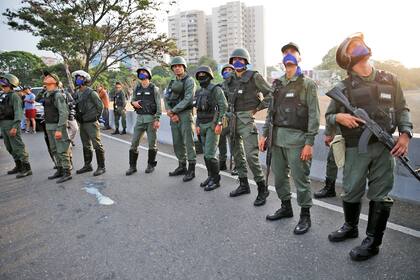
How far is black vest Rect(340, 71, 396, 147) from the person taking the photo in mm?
2709

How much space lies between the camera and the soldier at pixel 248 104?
13.7 feet

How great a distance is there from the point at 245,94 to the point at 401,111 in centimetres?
193

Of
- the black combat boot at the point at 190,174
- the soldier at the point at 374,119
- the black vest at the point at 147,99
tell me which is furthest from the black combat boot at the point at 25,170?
the soldier at the point at 374,119

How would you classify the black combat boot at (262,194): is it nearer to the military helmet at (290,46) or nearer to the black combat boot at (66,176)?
the military helmet at (290,46)

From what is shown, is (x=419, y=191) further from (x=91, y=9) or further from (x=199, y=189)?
(x=91, y=9)

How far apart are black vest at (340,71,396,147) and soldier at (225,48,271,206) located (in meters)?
1.44

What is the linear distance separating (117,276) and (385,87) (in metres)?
2.76

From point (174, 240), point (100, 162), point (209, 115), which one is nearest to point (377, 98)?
point (174, 240)

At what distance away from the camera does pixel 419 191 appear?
12.7 feet

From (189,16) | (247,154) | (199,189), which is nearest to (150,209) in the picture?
(199,189)

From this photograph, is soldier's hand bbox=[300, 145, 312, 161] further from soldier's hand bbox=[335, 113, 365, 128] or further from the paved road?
the paved road

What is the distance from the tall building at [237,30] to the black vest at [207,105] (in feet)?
364

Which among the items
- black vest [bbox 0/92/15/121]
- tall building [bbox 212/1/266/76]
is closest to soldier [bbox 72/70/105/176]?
black vest [bbox 0/92/15/121]

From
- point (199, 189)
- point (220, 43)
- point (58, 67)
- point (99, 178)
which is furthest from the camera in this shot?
point (220, 43)
